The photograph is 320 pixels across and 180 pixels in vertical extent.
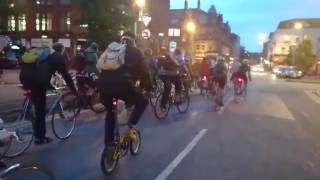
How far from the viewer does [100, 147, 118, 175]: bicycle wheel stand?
794 cm

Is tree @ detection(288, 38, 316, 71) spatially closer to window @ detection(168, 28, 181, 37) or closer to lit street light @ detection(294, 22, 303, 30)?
window @ detection(168, 28, 181, 37)

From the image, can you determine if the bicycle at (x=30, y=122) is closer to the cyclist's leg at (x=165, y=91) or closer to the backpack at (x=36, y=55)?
the backpack at (x=36, y=55)

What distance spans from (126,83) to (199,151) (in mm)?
2657

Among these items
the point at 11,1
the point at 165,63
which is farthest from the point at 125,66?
the point at 11,1

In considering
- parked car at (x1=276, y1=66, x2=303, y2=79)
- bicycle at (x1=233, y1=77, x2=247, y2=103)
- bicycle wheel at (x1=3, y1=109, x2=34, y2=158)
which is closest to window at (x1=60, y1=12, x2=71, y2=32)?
parked car at (x1=276, y1=66, x2=303, y2=79)

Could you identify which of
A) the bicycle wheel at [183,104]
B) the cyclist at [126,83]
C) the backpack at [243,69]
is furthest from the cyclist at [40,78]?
the backpack at [243,69]

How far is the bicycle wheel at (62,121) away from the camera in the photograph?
11.2m

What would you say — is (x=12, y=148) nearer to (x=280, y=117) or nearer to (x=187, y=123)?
(x=187, y=123)

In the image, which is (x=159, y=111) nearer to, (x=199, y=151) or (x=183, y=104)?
(x=183, y=104)

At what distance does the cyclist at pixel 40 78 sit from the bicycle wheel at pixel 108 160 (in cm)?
243

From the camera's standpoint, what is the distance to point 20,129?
31.4ft

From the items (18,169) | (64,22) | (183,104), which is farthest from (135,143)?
(64,22)

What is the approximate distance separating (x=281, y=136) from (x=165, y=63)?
442 centimetres

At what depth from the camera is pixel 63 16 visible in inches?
3029
